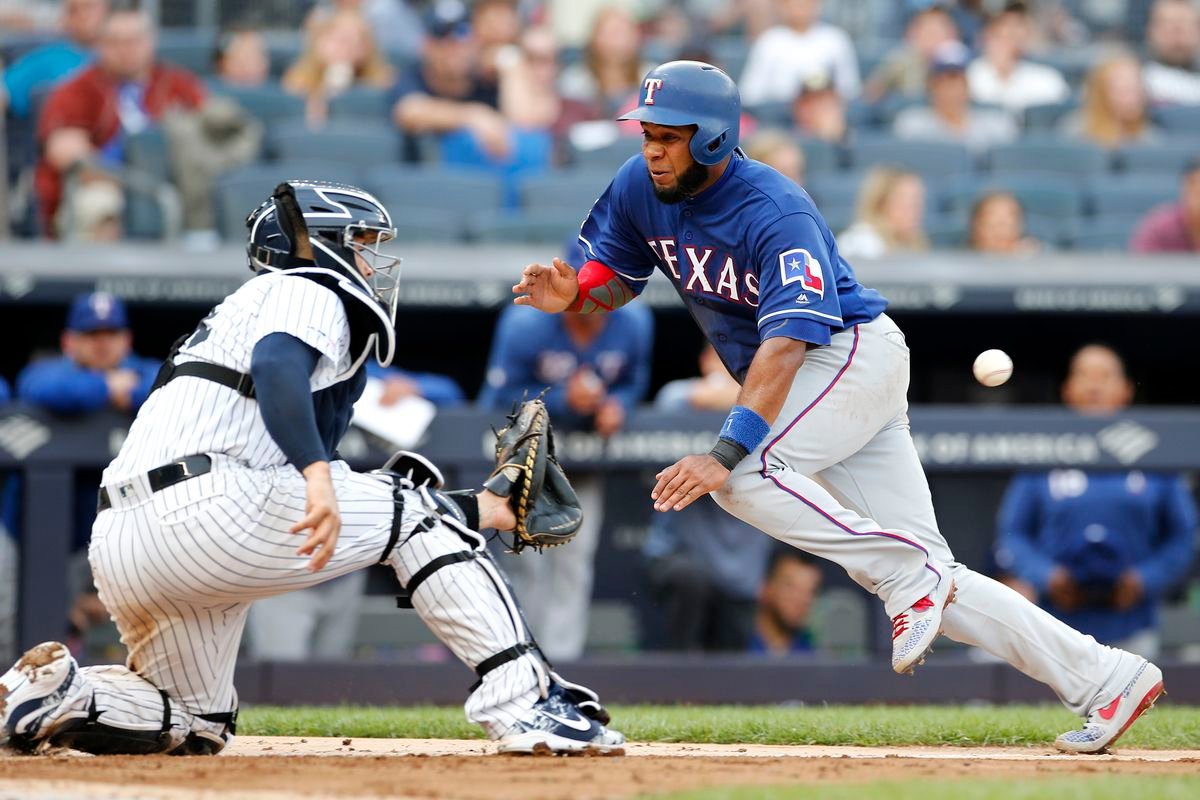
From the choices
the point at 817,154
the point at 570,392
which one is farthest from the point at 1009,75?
the point at 570,392

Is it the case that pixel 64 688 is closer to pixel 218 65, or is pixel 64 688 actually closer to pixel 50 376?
pixel 50 376

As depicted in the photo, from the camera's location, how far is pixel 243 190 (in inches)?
305

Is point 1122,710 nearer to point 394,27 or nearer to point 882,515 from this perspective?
point 882,515

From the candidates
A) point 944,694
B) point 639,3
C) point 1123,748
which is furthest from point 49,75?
point 1123,748

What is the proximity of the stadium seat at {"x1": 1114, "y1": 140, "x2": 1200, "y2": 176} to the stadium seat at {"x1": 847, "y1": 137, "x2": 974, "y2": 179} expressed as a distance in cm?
96

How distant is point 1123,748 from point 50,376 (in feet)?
13.7

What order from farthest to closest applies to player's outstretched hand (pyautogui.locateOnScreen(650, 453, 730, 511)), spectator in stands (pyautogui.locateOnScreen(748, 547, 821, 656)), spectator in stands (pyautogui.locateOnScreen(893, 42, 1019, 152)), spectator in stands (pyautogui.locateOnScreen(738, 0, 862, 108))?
1. spectator in stands (pyautogui.locateOnScreen(738, 0, 862, 108))
2. spectator in stands (pyautogui.locateOnScreen(893, 42, 1019, 152))
3. spectator in stands (pyautogui.locateOnScreen(748, 547, 821, 656))
4. player's outstretched hand (pyautogui.locateOnScreen(650, 453, 730, 511))

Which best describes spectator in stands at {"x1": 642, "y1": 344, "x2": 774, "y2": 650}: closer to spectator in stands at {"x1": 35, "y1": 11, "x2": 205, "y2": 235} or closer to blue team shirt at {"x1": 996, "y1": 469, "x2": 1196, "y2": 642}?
blue team shirt at {"x1": 996, "y1": 469, "x2": 1196, "y2": 642}

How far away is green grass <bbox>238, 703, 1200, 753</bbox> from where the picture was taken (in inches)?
177

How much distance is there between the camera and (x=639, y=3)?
12.0 meters

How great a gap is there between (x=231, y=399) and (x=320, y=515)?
464 millimetres

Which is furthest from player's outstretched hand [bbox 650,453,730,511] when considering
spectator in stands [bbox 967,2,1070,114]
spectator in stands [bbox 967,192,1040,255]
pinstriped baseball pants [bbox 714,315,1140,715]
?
spectator in stands [bbox 967,2,1070,114]

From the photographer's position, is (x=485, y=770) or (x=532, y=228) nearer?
(x=485, y=770)

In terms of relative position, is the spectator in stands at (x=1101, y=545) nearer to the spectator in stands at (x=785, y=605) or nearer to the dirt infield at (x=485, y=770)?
the spectator in stands at (x=785, y=605)
